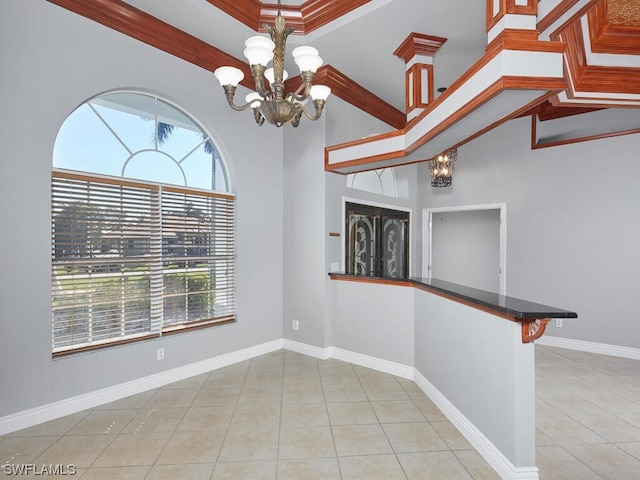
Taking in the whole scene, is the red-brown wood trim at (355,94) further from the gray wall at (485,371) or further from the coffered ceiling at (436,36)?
the gray wall at (485,371)

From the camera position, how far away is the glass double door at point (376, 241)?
4.68 meters

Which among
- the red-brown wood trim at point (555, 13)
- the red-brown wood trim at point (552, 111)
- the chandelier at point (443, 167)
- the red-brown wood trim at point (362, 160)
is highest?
the red-brown wood trim at point (552, 111)

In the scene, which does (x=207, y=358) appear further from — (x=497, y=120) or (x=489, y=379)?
(x=497, y=120)

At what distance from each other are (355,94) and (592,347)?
4.33 m

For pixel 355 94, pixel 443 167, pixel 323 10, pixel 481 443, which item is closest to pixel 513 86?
pixel 323 10

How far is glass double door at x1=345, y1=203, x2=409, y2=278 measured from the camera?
15.3ft

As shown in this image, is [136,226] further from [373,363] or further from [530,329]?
[530,329]

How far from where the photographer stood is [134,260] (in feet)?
10.2

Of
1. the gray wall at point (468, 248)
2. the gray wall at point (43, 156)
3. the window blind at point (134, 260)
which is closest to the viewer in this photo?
the gray wall at point (43, 156)

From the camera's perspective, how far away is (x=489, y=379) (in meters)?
2.21

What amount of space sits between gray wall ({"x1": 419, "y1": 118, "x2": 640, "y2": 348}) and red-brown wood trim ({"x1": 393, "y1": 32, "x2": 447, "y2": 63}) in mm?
2269

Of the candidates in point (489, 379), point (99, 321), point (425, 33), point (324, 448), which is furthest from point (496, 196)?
point (99, 321)

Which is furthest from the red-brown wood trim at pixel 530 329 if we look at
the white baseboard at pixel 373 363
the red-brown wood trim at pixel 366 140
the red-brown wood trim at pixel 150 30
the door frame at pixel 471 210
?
the red-brown wood trim at pixel 150 30

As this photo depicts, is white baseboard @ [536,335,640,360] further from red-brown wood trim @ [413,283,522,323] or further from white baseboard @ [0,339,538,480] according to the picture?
red-brown wood trim @ [413,283,522,323]
